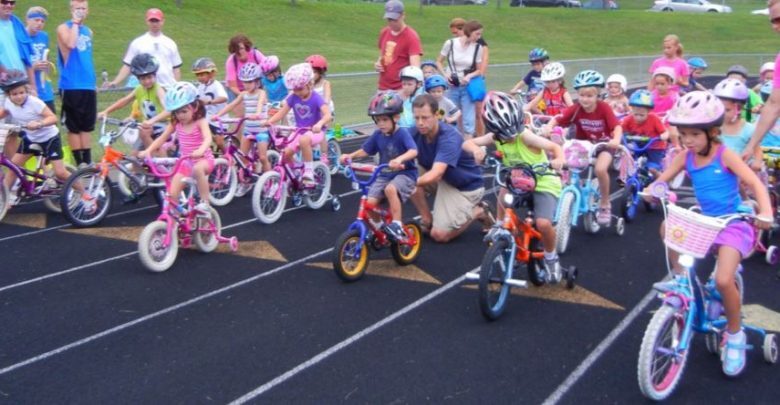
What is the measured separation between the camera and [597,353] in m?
5.70

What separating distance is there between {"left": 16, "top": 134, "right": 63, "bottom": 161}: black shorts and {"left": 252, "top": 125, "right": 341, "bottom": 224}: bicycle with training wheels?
2327 mm

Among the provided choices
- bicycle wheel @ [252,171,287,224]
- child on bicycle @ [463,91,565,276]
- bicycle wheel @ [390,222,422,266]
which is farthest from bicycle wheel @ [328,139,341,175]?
child on bicycle @ [463,91,565,276]

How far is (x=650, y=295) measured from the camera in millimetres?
6902

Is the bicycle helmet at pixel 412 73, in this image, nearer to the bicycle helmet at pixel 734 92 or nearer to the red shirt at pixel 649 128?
the red shirt at pixel 649 128

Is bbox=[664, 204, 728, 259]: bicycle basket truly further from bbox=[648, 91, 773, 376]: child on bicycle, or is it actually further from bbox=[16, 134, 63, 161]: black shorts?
bbox=[16, 134, 63, 161]: black shorts

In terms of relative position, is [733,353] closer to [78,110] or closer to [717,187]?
[717,187]

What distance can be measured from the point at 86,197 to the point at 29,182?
799 mm

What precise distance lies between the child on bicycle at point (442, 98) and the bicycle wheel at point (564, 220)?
8.51 feet

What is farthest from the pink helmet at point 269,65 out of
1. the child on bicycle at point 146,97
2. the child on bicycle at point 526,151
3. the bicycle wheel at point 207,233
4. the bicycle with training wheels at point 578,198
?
the child on bicycle at point 526,151

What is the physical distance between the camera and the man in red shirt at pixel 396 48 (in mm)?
11859

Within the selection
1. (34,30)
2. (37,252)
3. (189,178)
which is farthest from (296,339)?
(34,30)

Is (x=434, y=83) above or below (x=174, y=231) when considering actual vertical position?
above

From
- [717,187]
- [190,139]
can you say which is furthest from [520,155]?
[190,139]

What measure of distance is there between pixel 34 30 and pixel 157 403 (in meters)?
7.86
